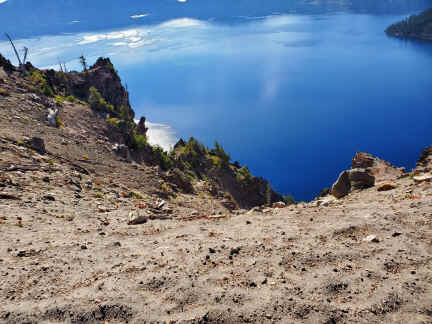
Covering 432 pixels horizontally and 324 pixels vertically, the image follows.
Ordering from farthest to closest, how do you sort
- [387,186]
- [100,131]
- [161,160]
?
[161,160] → [100,131] → [387,186]

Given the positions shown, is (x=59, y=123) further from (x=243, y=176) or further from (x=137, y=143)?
(x=243, y=176)

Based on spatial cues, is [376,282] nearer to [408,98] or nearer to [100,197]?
[100,197]

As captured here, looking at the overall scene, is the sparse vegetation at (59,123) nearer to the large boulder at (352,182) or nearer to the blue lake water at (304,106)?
the large boulder at (352,182)

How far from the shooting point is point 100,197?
14.0 metres

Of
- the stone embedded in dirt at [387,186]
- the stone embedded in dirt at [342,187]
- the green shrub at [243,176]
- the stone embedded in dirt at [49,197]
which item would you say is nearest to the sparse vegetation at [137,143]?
the green shrub at [243,176]

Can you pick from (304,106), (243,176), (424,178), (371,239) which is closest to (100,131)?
(243,176)

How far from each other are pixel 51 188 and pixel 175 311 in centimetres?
946

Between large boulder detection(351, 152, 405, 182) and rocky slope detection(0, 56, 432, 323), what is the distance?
3.76 metres

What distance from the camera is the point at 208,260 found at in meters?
7.55

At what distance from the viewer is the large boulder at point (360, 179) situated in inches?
571

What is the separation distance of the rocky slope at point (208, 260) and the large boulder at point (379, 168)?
12.4 feet

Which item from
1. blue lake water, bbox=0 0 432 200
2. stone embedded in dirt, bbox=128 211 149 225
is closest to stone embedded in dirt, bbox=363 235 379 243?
stone embedded in dirt, bbox=128 211 149 225

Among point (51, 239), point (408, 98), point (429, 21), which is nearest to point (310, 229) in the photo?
point (51, 239)

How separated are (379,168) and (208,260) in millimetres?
14900
